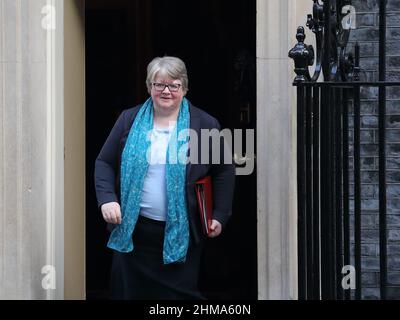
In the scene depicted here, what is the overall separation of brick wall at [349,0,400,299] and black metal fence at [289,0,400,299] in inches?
51.4

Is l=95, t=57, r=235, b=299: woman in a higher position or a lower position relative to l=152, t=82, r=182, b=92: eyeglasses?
lower

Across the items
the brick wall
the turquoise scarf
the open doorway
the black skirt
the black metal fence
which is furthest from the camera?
the open doorway

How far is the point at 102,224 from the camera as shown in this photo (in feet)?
23.9

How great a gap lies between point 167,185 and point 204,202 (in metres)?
0.22

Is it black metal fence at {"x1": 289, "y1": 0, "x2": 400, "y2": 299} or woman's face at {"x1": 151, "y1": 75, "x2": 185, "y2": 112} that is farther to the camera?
woman's face at {"x1": 151, "y1": 75, "x2": 185, "y2": 112}

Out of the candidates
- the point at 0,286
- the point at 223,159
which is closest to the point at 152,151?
the point at 223,159

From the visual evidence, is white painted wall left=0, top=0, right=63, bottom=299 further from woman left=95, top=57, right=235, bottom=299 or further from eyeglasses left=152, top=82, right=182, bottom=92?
eyeglasses left=152, top=82, right=182, bottom=92

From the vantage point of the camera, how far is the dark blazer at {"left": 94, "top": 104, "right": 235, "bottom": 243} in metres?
4.80

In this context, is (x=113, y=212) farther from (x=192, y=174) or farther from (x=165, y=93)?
(x=165, y=93)

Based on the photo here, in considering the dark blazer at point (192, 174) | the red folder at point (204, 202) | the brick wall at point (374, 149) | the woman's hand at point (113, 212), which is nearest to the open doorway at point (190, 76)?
the brick wall at point (374, 149)

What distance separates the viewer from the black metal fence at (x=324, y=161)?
394 cm

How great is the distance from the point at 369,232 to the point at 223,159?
1068 mm

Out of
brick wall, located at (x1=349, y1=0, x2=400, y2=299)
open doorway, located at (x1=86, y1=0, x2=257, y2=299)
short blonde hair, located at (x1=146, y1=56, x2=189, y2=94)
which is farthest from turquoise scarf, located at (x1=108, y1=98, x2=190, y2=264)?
open doorway, located at (x1=86, y1=0, x2=257, y2=299)

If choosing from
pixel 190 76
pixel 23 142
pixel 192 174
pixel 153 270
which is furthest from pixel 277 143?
pixel 190 76
